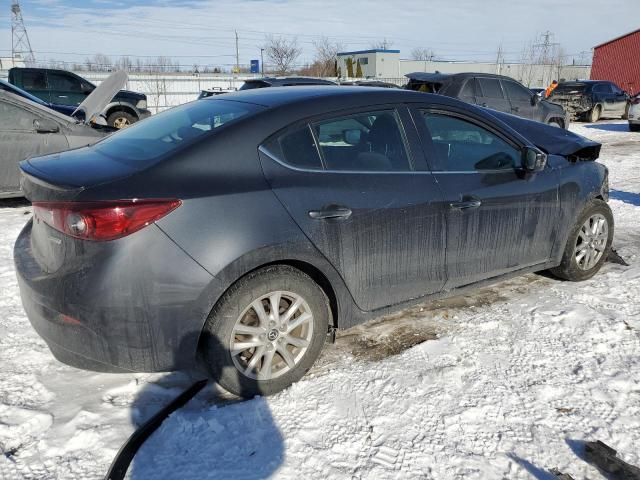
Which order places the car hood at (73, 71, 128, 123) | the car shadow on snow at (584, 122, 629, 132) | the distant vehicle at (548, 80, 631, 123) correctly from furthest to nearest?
1. the distant vehicle at (548, 80, 631, 123)
2. the car shadow on snow at (584, 122, 629, 132)
3. the car hood at (73, 71, 128, 123)

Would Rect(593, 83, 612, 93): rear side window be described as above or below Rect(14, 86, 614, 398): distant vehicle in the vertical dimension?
above

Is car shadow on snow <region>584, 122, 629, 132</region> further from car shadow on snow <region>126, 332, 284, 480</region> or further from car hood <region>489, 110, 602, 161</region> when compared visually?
car shadow on snow <region>126, 332, 284, 480</region>

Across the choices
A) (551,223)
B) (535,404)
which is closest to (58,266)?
(535,404)

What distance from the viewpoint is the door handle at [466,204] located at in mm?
3422

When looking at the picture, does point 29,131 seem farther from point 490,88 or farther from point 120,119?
point 490,88

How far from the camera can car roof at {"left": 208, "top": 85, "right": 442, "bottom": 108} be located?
10.3 ft

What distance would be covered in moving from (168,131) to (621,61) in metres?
41.0

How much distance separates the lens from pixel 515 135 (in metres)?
3.93

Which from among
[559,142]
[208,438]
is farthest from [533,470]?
[559,142]

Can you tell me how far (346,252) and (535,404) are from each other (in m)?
1.33

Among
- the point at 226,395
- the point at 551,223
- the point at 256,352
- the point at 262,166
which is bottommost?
the point at 226,395

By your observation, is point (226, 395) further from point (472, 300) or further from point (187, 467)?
point (472, 300)

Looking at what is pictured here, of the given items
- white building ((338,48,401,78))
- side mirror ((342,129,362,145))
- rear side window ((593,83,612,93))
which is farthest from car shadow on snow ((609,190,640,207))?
white building ((338,48,401,78))

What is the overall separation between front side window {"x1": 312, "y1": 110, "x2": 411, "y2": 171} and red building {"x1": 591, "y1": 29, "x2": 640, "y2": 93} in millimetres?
37362
